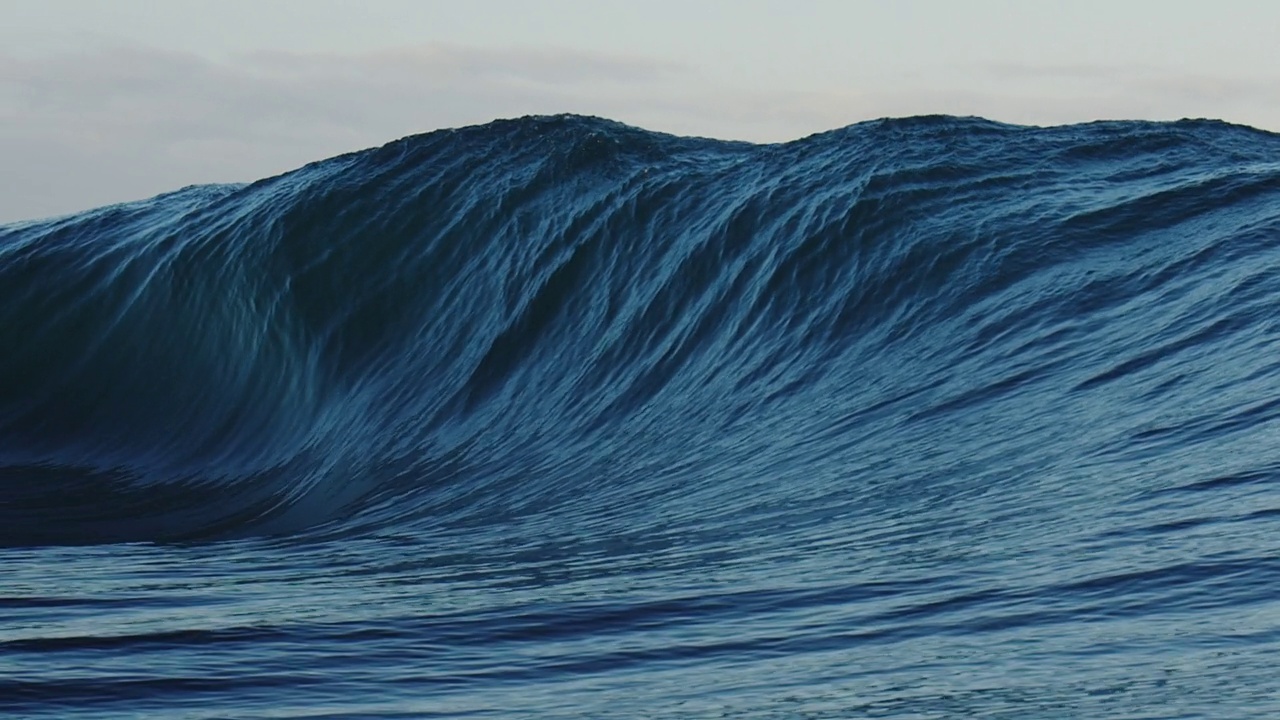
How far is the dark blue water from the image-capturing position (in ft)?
13.1

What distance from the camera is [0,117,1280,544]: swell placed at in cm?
849

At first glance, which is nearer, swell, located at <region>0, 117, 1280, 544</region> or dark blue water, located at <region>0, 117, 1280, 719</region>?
dark blue water, located at <region>0, 117, 1280, 719</region>

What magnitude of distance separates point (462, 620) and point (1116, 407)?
145 inches

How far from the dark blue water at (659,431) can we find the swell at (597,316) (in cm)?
4

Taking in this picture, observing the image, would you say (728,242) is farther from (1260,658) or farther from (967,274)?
(1260,658)

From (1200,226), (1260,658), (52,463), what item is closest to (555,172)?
(52,463)

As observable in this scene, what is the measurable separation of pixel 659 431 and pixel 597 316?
2.12 m

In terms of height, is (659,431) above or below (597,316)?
below

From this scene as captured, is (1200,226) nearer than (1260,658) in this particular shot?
No

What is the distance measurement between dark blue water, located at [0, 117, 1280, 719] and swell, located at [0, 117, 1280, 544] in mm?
40

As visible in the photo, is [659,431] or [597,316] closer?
[659,431]

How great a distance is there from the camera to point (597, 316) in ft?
36.9

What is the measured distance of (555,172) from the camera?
13.8 m

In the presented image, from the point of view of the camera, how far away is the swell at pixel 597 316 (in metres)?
8.49
